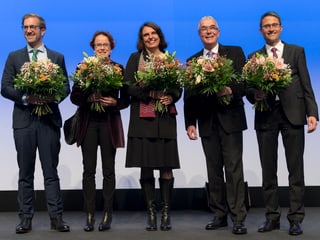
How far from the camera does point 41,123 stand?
4.25 meters

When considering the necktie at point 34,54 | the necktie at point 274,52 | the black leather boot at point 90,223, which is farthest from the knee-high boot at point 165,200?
the necktie at point 34,54

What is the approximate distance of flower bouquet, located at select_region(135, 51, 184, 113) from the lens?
12.9 ft

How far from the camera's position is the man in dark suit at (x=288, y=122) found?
4.07 meters

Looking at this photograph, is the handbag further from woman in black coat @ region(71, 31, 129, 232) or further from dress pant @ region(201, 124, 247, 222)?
dress pant @ region(201, 124, 247, 222)

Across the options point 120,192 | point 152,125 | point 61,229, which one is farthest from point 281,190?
point 61,229

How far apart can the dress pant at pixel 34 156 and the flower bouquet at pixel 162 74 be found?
0.83m

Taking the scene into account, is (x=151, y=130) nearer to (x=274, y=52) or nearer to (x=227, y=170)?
(x=227, y=170)

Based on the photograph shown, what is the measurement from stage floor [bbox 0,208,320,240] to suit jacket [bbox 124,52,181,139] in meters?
0.74

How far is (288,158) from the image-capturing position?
13.6ft

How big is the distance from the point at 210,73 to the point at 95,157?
1.10 meters

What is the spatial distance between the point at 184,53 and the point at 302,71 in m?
1.66

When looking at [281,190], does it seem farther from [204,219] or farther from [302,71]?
[302,71]

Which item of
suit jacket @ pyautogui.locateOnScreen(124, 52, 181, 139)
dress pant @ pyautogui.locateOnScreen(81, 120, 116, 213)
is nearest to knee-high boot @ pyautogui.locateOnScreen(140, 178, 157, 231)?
dress pant @ pyautogui.locateOnScreen(81, 120, 116, 213)

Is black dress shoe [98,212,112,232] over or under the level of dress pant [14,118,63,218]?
under
